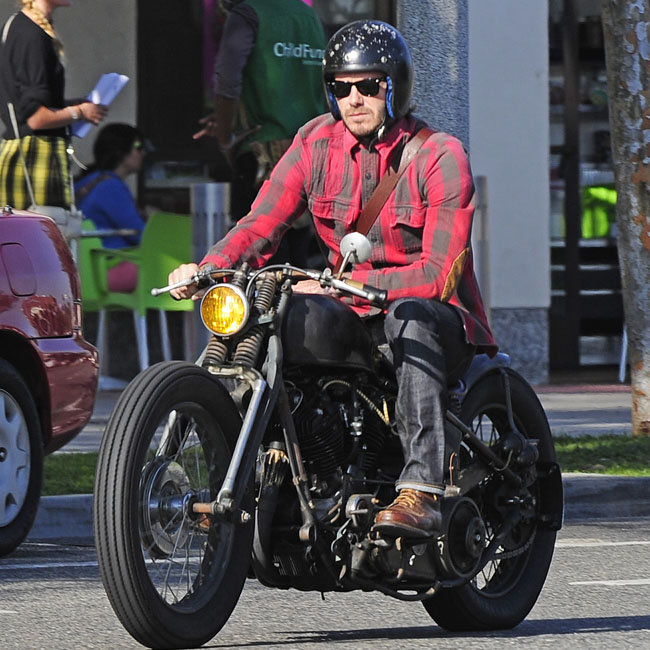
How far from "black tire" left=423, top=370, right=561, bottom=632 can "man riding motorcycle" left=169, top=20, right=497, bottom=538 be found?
264 millimetres

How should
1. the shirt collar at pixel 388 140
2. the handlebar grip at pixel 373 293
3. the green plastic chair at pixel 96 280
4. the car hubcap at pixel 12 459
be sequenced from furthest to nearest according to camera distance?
the green plastic chair at pixel 96 280 → the car hubcap at pixel 12 459 → the shirt collar at pixel 388 140 → the handlebar grip at pixel 373 293

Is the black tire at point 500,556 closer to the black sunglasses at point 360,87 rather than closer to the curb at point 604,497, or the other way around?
A: the black sunglasses at point 360,87

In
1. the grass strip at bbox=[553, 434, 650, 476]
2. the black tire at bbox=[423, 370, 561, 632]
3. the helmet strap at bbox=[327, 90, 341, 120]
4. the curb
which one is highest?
the helmet strap at bbox=[327, 90, 341, 120]

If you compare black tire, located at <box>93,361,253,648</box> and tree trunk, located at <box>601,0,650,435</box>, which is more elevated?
tree trunk, located at <box>601,0,650,435</box>

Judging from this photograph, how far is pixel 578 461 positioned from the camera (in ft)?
32.3

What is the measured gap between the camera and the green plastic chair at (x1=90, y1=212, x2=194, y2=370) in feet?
43.1

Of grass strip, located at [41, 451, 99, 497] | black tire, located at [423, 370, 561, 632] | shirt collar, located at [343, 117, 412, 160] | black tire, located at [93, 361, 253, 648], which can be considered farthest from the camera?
grass strip, located at [41, 451, 99, 497]

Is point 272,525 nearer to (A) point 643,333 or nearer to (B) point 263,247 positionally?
(B) point 263,247

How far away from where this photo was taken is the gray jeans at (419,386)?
5195mm

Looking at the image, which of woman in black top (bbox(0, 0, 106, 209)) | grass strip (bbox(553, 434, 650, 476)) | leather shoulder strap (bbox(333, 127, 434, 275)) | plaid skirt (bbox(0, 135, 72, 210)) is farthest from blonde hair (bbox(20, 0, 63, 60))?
leather shoulder strap (bbox(333, 127, 434, 275))

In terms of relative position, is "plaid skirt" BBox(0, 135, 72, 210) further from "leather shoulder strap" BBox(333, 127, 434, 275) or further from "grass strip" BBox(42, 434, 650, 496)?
"leather shoulder strap" BBox(333, 127, 434, 275)

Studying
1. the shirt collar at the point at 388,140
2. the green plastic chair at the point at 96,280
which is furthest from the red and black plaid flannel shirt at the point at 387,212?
the green plastic chair at the point at 96,280

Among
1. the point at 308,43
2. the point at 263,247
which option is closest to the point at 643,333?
the point at 308,43

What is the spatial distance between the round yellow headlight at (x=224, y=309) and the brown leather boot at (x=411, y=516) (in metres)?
0.67
